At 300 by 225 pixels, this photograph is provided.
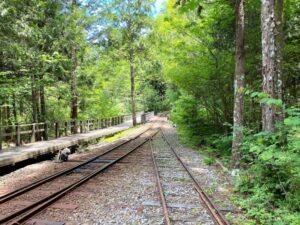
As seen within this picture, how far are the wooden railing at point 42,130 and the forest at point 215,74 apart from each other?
2.39 ft

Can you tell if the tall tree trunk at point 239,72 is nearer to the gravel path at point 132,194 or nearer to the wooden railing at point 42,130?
the gravel path at point 132,194

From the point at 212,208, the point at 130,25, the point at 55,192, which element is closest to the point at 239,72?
the point at 212,208

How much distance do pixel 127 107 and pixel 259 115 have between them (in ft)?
149

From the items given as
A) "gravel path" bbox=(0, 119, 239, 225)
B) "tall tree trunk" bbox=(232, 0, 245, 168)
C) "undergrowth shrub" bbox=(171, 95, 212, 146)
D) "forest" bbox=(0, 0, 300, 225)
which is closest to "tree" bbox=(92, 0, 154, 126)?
"forest" bbox=(0, 0, 300, 225)

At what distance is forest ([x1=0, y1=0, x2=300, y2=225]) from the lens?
5.79 metres

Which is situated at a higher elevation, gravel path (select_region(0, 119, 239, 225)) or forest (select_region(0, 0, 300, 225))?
forest (select_region(0, 0, 300, 225))

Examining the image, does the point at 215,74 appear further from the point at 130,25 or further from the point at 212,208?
the point at 130,25

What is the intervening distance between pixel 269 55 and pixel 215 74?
652 centimetres

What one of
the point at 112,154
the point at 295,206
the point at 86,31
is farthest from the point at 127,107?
the point at 295,206

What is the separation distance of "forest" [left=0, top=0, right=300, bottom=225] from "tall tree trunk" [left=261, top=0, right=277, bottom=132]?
2cm

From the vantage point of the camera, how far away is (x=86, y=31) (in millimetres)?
20828

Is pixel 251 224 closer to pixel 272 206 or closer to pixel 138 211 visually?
pixel 272 206

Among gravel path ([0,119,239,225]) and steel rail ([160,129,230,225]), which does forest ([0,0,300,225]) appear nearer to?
steel rail ([160,129,230,225])

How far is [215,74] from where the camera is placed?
1267 centimetres
